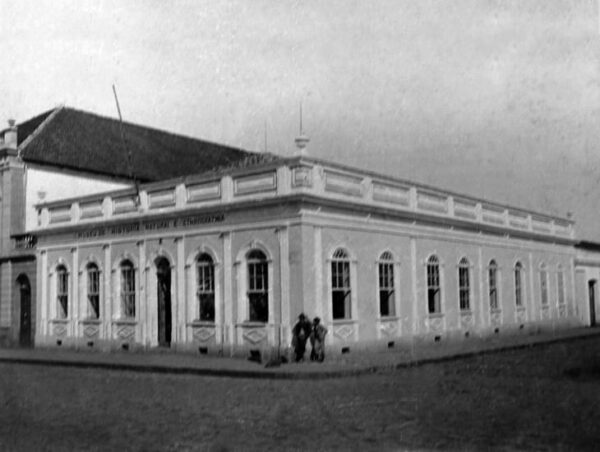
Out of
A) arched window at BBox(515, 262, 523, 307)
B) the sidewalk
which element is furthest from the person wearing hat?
arched window at BBox(515, 262, 523, 307)

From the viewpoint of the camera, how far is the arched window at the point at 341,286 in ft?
60.6

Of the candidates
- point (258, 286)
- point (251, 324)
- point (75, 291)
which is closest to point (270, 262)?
point (258, 286)

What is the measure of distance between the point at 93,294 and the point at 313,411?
14431 millimetres

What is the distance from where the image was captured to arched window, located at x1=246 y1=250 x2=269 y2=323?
18.2 m

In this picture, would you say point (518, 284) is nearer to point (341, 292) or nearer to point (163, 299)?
point (341, 292)

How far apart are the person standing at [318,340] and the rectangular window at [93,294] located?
925 centimetres

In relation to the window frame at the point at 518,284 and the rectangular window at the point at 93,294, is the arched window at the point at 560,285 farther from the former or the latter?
the rectangular window at the point at 93,294

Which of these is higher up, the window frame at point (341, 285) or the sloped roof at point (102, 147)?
the sloped roof at point (102, 147)

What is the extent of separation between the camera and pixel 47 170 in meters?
27.5

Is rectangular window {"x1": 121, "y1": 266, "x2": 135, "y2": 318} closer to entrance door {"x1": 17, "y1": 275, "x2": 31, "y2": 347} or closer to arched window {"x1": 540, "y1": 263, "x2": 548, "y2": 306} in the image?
entrance door {"x1": 17, "y1": 275, "x2": 31, "y2": 347}

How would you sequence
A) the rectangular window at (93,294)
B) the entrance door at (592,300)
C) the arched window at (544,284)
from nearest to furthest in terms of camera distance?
the rectangular window at (93,294) < the arched window at (544,284) < the entrance door at (592,300)

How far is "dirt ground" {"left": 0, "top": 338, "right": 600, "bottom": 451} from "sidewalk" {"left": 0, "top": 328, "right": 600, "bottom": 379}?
1.86ft

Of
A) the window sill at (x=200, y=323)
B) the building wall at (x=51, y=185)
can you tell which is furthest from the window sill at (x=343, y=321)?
the building wall at (x=51, y=185)

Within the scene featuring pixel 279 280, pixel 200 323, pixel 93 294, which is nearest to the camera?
pixel 279 280
